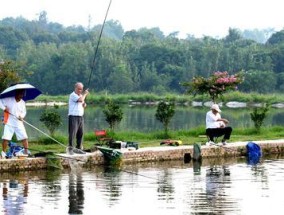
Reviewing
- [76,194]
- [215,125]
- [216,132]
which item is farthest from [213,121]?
[76,194]

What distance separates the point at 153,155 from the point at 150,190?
180 inches

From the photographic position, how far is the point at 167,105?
81.1 ft

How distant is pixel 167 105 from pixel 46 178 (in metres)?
9.21

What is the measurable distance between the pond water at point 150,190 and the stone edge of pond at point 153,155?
11.1 inches

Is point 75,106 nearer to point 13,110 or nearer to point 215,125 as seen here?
point 13,110

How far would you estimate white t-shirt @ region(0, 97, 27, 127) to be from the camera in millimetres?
16812

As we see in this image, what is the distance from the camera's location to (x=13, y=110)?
16859mm

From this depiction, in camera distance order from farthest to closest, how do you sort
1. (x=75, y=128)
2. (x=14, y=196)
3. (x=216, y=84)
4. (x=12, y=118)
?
(x=216, y=84), (x=75, y=128), (x=12, y=118), (x=14, y=196)

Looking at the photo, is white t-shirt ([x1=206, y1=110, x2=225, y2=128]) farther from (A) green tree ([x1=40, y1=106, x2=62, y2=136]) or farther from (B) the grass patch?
(A) green tree ([x1=40, y1=106, x2=62, y2=136])

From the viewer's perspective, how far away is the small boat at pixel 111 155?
18.1 meters

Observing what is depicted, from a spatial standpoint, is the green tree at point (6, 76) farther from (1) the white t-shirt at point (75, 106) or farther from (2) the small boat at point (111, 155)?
(2) the small boat at point (111, 155)

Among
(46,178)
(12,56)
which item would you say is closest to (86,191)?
(46,178)

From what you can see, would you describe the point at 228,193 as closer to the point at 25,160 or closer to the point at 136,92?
the point at 25,160

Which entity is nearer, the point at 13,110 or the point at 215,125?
the point at 13,110
